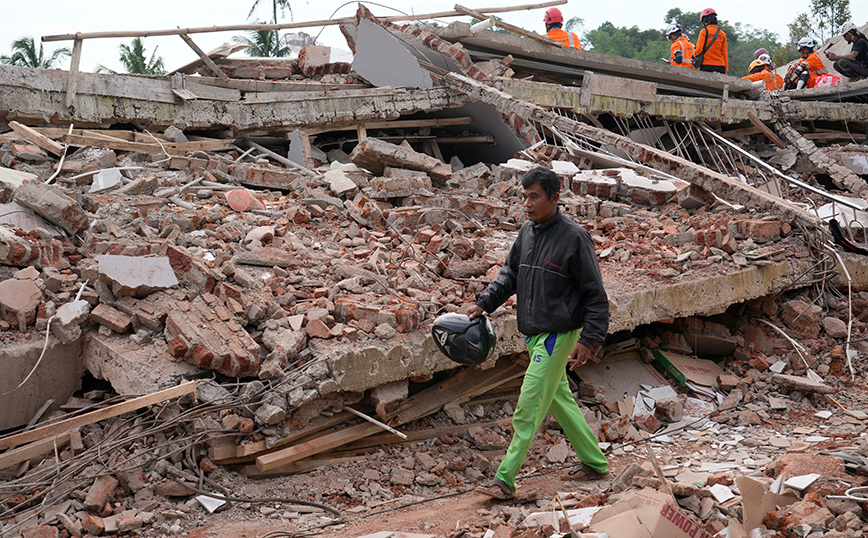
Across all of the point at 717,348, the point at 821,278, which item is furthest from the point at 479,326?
the point at 821,278

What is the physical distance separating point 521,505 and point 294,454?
1.35 m

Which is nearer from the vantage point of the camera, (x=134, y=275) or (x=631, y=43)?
(x=134, y=275)

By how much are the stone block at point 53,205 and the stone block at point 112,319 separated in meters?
1.33

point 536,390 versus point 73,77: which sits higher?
point 73,77

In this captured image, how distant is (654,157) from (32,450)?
7424 mm

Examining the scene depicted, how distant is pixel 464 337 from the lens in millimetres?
4141

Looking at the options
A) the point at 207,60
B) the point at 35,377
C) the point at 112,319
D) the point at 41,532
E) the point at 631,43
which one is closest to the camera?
the point at 41,532

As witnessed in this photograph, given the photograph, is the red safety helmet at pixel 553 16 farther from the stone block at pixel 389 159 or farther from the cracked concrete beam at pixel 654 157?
the stone block at pixel 389 159

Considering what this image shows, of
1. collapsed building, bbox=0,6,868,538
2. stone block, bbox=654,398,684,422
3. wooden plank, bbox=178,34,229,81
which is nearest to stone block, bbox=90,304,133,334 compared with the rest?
collapsed building, bbox=0,6,868,538

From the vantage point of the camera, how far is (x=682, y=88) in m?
12.0

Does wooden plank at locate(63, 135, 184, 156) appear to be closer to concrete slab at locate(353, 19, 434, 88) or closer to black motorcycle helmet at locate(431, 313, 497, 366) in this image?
concrete slab at locate(353, 19, 434, 88)

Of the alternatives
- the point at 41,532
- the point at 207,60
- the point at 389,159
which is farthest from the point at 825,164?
the point at 41,532

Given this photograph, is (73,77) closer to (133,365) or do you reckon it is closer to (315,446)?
(133,365)

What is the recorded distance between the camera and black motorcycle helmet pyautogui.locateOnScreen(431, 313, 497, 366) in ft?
13.6
